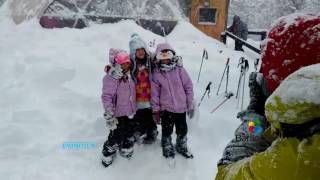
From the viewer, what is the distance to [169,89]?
5.41m

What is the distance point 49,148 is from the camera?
600 centimetres

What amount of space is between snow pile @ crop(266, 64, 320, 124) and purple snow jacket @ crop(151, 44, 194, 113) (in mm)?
3928

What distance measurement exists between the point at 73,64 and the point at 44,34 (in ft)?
7.49

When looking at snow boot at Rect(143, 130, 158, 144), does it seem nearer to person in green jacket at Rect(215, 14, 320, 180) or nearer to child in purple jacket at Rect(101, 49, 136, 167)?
child in purple jacket at Rect(101, 49, 136, 167)

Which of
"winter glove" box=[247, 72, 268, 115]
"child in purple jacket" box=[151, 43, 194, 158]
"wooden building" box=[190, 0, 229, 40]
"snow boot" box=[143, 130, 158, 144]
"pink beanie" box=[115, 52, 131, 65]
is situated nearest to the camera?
"winter glove" box=[247, 72, 268, 115]

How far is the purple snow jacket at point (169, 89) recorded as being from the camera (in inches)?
213

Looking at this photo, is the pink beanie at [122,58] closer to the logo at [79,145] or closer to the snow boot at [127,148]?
the snow boot at [127,148]

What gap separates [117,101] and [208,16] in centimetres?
895

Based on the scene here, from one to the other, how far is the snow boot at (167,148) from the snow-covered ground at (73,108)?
4.8 inches

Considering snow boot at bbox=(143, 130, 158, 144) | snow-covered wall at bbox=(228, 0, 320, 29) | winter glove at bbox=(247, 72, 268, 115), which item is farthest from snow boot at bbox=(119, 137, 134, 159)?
snow-covered wall at bbox=(228, 0, 320, 29)

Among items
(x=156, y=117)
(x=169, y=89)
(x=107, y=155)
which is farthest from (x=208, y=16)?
(x=107, y=155)

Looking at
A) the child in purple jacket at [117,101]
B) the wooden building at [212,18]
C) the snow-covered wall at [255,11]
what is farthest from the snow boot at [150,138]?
the snow-covered wall at [255,11]

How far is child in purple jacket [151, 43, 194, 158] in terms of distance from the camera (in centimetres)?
539

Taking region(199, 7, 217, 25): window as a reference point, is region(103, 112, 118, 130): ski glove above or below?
below
